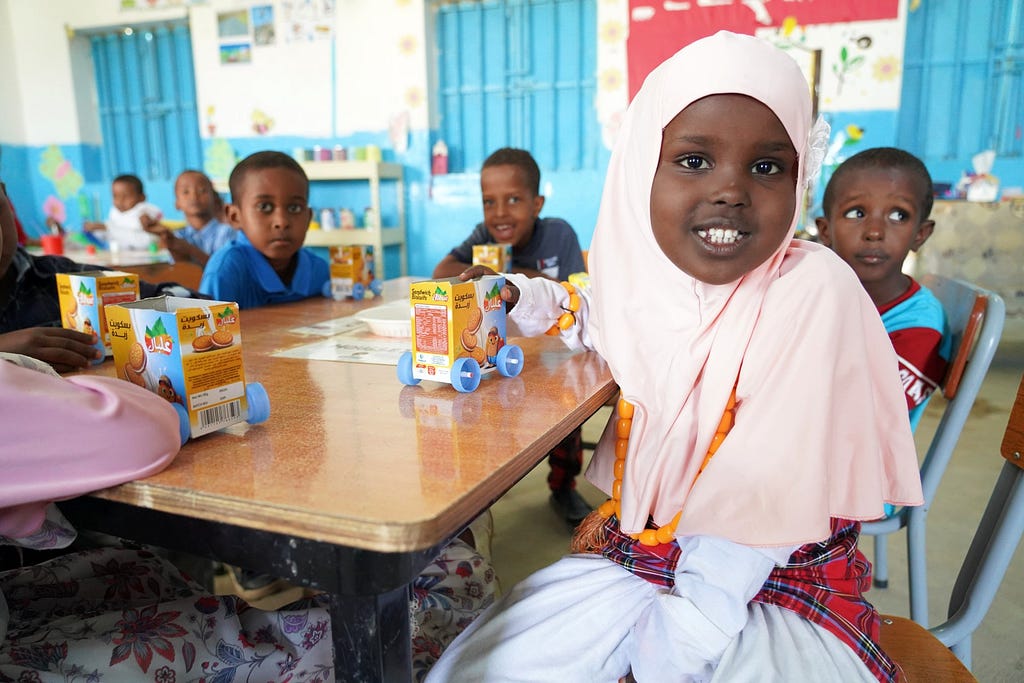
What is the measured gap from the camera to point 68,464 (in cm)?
62

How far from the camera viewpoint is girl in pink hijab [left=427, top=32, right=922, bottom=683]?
81cm

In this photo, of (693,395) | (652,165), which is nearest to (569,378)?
(693,395)

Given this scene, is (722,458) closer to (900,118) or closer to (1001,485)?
(1001,485)

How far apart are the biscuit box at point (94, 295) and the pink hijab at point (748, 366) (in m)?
0.84

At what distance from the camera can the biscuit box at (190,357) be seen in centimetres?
74

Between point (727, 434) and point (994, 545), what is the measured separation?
0.41 m

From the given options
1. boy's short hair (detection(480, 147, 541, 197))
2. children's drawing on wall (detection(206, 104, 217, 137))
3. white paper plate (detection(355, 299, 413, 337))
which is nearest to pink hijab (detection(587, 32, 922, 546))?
white paper plate (detection(355, 299, 413, 337))

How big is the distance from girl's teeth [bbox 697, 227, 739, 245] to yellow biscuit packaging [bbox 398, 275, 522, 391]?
330 mm

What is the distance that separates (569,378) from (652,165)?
347 mm

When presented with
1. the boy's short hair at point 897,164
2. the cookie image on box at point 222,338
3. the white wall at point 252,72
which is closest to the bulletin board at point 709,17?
the white wall at point 252,72

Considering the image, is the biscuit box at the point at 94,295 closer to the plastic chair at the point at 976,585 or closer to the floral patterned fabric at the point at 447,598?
the floral patterned fabric at the point at 447,598

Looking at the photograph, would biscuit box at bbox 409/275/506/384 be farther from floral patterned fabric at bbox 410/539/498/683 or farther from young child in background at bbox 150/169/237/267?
young child in background at bbox 150/169/237/267

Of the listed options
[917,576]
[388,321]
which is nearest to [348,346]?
[388,321]

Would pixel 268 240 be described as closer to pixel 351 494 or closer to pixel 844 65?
pixel 351 494
